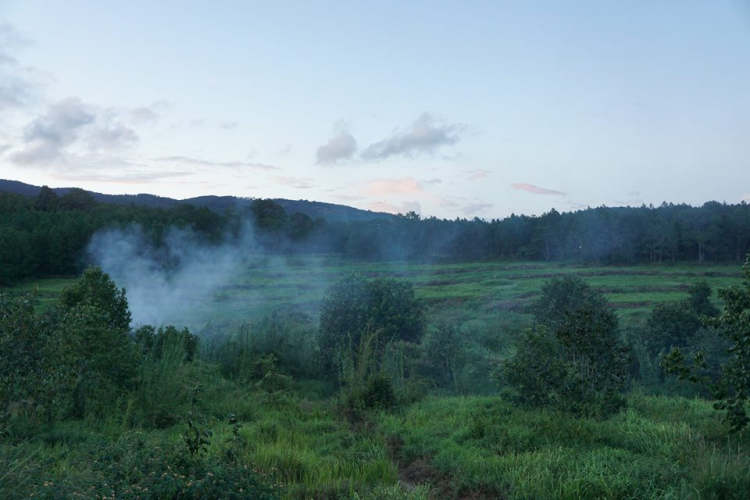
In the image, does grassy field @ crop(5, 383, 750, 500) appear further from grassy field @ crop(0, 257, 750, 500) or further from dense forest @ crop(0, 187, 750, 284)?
dense forest @ crop(0, 187, 750, 284)

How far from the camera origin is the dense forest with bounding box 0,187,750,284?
4594 centimetres

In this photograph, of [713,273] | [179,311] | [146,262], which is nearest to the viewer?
[179,311]

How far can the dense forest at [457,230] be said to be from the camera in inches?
1809

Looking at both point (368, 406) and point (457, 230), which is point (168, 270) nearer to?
point (368, 406)

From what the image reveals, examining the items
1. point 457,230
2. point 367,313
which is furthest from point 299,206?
point 367,313

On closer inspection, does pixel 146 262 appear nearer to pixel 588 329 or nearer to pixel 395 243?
pixel 588 329

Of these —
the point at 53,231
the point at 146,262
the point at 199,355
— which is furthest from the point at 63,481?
the point at 53,231

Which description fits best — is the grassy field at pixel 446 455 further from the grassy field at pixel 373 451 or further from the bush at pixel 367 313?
the bush at pixel 367 313

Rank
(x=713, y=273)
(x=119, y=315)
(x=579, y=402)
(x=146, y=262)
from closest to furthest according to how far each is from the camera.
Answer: (x=579, y=402), (x=119, y=315), (x=146, y=262), (x=713, y=273)

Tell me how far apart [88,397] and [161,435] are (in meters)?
1.86

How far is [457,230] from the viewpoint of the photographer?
65125 millimetres

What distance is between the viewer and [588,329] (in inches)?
316

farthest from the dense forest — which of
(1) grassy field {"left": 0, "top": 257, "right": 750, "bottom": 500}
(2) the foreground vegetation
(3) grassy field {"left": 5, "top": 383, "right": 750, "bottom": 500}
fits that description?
(3) grassy field {"left": 5, "top": 383, "right": 750, "bottom": 500}

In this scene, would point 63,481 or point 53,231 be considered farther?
point 53,231
